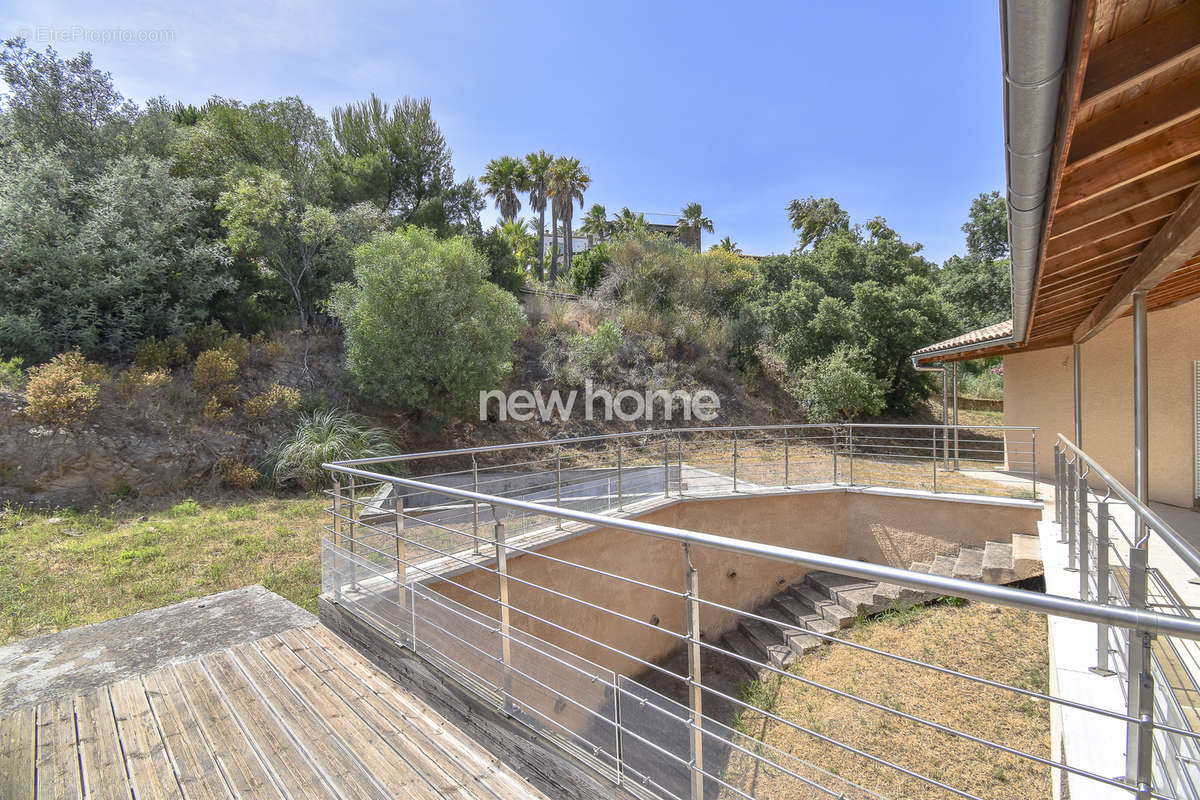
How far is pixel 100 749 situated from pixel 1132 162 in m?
5.40

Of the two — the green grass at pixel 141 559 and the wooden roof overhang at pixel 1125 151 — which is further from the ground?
the wooden roof overhang at pixel 1125 151

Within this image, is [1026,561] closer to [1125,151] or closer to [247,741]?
[1125,151]

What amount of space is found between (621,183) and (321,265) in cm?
1877

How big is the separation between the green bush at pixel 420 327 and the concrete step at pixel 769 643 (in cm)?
707

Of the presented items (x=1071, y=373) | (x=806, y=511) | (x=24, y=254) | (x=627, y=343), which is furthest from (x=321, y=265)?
(x=1071, y=373)

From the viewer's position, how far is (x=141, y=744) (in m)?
2.29

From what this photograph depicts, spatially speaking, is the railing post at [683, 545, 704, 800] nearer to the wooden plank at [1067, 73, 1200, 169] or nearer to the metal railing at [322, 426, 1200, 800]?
the metal railing at [322, 426, 1200, 800]

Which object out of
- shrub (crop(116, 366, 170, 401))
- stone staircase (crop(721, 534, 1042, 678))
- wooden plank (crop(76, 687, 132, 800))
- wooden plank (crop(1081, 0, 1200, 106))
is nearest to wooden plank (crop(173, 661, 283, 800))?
wooden plank (crop(76, 687, 132, 800))

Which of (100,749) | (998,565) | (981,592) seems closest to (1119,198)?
(981,592)

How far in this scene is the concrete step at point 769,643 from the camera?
20.5 feet

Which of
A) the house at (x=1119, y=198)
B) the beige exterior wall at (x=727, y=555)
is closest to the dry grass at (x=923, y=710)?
the beige exterior wall at (x=727, y=555)

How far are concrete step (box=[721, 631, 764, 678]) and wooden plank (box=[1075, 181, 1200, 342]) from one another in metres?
5.24

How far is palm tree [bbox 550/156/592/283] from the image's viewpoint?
25.5 m

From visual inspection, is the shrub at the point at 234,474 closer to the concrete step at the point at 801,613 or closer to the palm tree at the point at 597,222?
the concrete step at the point at 801,613
